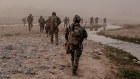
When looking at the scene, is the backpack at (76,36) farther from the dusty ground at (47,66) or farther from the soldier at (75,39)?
the dusty ground at (47,66)

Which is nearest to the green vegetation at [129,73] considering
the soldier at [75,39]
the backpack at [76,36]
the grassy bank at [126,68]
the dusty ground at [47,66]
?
the grassy bank at [126,68]

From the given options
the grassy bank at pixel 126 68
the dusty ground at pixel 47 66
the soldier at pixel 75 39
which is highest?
the soldier at pixel 75 39

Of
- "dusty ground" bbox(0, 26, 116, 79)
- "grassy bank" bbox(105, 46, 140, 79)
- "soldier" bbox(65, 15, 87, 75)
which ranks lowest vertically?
"grassy bank" bbox(105, 46, 140, 79)

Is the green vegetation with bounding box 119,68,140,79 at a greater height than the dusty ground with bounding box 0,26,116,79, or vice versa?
the dusty ground with bounding box 0,26,116,79

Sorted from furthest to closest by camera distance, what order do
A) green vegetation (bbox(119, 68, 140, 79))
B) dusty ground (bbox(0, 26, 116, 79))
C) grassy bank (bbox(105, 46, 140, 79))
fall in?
1. grassy bank (bbox(105, 46, 140, 79))
2. green vegetation (bbox(119, 68, 140, 79))
3. dusty ground (bbox(0, 26, 116, 79))

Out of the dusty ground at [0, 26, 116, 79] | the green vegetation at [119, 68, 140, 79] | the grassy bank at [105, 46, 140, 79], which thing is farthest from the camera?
the grassy bank at [105, 46, 140, 79]

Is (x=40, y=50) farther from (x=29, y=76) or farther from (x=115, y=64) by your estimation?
(x=29, y=76)

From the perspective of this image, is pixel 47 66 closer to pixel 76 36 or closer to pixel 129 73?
pixel 76 36

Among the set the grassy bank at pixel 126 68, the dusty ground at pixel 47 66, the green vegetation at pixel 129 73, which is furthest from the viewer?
the grassy bank at pixel 126 68

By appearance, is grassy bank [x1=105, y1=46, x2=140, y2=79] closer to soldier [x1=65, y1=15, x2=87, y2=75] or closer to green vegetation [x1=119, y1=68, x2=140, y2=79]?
green vegetation [x1=119, y1=68, x2=140, y2=79]

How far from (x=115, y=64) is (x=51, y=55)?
411 cm

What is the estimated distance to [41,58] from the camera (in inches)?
650

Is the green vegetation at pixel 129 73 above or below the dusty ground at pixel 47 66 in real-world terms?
below

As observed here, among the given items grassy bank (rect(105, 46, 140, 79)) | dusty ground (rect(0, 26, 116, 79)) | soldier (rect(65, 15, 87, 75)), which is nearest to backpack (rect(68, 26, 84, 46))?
soldier (rect(65, 15, 87, 75))
